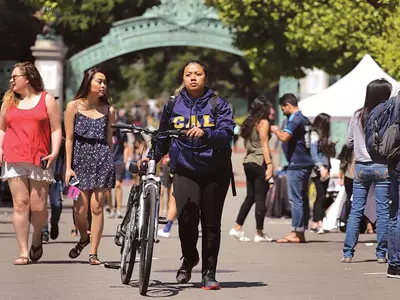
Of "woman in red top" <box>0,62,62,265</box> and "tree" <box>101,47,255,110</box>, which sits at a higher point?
"tree" <box>101,47,255,110</box>

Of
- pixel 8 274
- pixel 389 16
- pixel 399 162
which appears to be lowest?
pixel 8 274

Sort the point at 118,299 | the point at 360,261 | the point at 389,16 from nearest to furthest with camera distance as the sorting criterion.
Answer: the point at 118,299 → the point at 360,261 → the point at 389,16

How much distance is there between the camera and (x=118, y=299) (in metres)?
10.1

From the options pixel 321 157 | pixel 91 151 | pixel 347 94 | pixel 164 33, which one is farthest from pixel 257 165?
pixel 164 33

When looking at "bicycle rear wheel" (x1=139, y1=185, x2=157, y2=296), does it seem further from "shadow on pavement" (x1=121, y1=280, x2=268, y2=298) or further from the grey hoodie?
the grey hoodie

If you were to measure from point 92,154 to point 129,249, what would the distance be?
7.42ft

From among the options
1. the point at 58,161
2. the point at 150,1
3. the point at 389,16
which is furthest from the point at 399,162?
the point at 150,1

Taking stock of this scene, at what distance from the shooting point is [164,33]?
→ 3334 cm

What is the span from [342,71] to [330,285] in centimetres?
1420

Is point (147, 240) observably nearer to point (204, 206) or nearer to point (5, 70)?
point (204, 206)

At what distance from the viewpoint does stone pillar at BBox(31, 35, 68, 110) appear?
3250 cm

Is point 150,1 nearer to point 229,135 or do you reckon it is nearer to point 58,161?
point 58,161

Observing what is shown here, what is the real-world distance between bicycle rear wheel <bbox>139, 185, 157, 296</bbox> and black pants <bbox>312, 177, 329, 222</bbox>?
896 cm

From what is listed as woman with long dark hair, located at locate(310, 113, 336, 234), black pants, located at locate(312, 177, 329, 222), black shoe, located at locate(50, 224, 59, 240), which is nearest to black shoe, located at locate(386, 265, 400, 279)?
black shoe, located at locate(50, 224, 59, 240)
